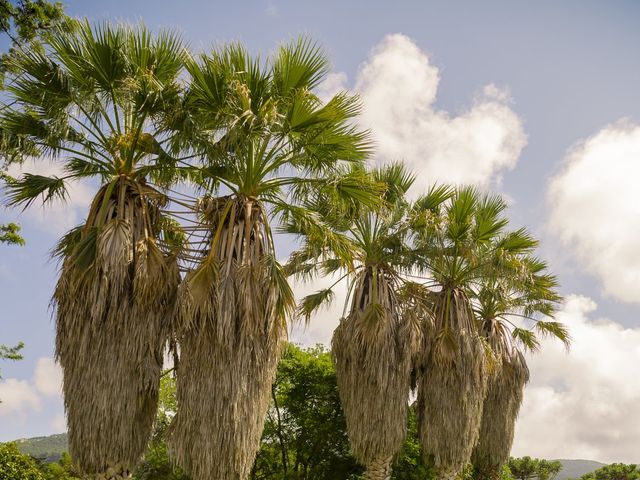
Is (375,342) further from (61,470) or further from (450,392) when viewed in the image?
(61,470)

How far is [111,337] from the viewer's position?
8.91 metres

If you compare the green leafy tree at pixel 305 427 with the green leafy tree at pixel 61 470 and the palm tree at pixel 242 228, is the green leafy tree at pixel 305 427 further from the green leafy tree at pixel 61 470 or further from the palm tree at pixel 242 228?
the palm tree at pixel 242 228

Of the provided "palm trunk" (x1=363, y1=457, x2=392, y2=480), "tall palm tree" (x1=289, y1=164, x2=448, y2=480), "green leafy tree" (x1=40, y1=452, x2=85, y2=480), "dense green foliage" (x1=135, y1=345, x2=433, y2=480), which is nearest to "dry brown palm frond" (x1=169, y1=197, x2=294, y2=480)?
"tall palm tree" (x1=289, y1=164, x2=448, y2=480)

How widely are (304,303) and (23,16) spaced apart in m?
10.1

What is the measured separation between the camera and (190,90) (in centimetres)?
986

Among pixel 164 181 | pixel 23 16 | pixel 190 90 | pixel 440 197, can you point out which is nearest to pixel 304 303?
pixel 440 197

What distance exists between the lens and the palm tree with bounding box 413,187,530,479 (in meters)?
15.4

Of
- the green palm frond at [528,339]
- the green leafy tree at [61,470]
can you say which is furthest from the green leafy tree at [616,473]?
the green leafy tree at [61,470]

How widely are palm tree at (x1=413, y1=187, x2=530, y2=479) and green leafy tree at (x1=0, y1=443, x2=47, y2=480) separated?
1044cm

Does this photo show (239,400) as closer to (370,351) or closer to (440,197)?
(370,351)

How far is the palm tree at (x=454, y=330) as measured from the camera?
607 inches

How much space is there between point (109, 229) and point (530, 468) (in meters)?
40.1

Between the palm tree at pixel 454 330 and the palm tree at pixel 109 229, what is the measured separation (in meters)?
7.82

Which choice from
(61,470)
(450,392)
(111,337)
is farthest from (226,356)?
(61,470)
